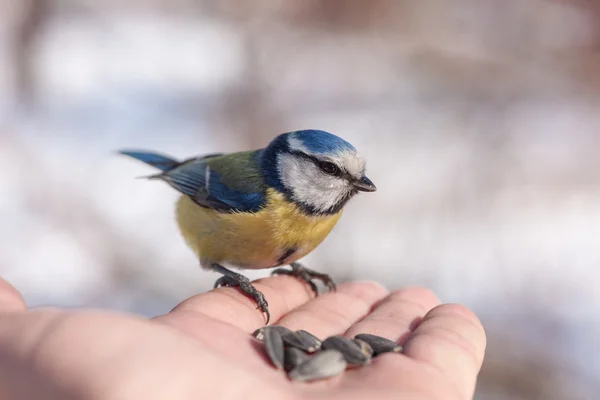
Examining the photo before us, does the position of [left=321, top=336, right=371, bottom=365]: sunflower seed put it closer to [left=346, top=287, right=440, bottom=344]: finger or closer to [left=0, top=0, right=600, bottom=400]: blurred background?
[left=346, top=287, right=440, bottom=344]: finger

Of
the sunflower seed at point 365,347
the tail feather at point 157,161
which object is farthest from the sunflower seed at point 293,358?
the tail feather at point 157,161

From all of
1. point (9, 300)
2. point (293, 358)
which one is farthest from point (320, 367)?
point (9, 300)

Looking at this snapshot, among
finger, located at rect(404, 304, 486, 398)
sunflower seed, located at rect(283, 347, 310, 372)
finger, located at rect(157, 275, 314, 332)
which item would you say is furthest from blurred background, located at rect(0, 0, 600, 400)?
sunflower seed, located at rect(283, 347, 310, 372)

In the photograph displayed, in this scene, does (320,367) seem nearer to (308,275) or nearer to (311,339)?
(311,339)

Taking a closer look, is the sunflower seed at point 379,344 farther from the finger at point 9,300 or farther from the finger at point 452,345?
the finger at point 9,300

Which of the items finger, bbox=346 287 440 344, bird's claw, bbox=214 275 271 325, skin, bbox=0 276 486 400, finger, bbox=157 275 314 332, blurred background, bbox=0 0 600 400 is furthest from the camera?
blurred background, bbox=0 0 600 400
